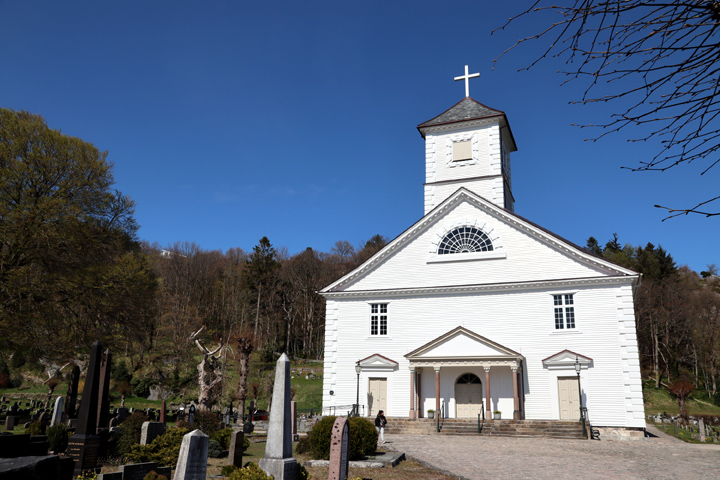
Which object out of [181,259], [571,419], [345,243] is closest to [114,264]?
[571,419]

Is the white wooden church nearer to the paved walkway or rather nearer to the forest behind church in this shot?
the forest behind church

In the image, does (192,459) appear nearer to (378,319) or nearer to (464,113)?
(378,319)

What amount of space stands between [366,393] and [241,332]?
34.0 m

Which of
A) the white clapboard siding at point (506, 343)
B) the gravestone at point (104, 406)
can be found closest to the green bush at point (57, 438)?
the gravestone at point (104, 406)

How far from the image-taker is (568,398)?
23.7 metres

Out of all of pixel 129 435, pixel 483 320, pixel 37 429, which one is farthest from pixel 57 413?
pixel 483 320

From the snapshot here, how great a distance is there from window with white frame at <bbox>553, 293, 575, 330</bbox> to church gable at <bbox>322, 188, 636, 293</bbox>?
1011mm

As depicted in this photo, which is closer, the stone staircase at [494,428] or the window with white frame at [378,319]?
the stone staircase at [494,428]

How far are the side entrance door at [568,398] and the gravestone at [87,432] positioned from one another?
19.3m

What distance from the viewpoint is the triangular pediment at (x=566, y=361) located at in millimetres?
23609

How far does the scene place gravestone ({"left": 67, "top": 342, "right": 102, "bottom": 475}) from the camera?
11789mm

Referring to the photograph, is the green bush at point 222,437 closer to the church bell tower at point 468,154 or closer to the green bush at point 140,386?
the church bell tower at point 468,154

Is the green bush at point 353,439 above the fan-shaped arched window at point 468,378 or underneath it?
underneath

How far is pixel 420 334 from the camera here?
89.3 feet
